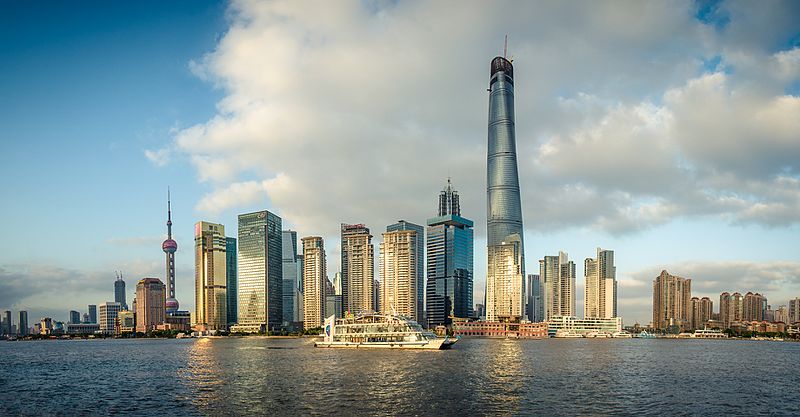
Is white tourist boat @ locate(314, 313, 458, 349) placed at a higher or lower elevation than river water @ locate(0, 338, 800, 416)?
lower

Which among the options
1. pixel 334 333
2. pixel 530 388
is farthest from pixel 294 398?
pixel 334 333

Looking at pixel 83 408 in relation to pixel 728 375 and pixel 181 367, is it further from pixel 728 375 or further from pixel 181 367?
pixel 728 375

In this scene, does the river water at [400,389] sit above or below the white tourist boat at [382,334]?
above

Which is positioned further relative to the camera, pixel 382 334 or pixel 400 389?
pixel 382 334

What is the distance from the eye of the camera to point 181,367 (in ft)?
433

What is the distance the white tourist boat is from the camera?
176m

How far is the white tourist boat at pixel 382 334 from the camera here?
17600cm

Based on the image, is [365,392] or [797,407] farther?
[365,392]

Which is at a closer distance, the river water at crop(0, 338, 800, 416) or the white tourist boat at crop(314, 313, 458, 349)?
the river water at crop(0, 338, 800, 416)

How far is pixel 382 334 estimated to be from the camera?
600 feet

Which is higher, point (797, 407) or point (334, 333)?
point (797, 407)

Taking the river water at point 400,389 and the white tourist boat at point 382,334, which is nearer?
the river water at point 400,389

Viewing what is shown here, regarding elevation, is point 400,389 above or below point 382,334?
above

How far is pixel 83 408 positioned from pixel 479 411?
51.8m
